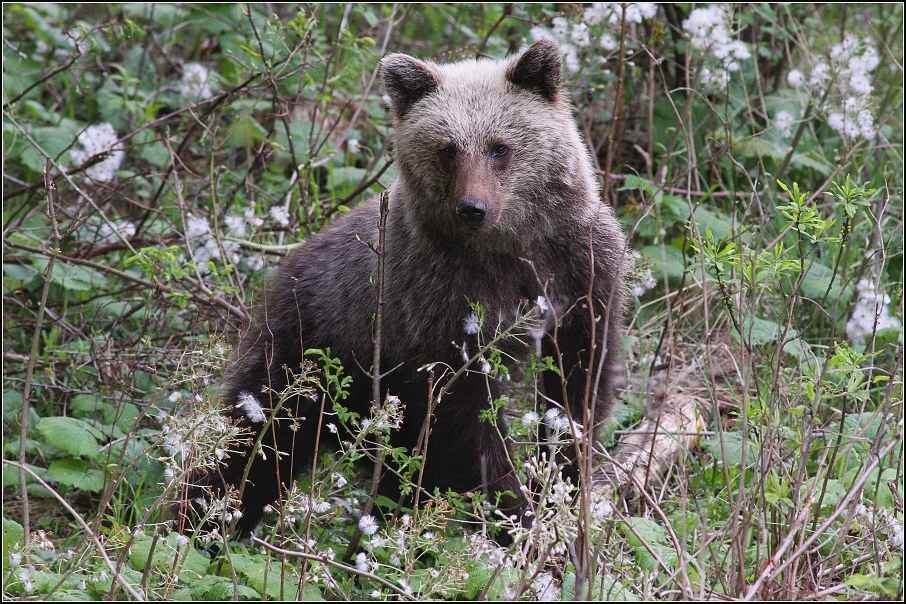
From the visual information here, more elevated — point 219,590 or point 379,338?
point 379,338

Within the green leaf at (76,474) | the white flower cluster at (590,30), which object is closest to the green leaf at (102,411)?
the green leaf at (76,474)

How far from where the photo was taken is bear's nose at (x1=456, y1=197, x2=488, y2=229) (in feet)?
12.9

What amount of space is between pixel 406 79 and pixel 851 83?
288cm

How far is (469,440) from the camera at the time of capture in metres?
4.34

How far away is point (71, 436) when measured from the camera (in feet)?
15.9

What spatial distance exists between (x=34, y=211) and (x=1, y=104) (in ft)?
3.80

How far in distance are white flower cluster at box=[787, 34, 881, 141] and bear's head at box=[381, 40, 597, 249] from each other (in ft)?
6.95

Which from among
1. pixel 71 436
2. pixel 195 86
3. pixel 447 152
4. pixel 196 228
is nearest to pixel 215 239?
pixel 196 228

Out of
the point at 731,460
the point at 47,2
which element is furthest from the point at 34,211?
the point at 731,460

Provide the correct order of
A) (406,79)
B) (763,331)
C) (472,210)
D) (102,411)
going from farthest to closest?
(102,411)
(763,331)
(406,79)
(472,210)

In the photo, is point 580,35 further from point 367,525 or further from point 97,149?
point 367,525

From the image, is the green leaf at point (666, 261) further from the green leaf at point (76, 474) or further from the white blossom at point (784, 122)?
the green leaf at point (76, 474)

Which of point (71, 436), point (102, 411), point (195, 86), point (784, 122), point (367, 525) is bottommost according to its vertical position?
point (102, 411)

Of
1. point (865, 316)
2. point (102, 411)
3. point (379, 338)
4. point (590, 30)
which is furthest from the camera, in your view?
A: point (590, 30)
